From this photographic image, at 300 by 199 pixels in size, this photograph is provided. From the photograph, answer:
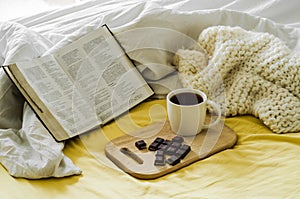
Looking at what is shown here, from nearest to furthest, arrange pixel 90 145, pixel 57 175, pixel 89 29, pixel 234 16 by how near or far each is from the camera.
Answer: pixel 57 175 → pixel 90 145 → pixel 89 29 → pixel 234 16

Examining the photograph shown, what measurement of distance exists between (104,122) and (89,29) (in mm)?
254

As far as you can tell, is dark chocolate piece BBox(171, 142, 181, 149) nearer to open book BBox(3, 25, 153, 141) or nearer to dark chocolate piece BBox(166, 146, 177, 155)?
dark chocolate piece BBox(166, 146, 177, 155)

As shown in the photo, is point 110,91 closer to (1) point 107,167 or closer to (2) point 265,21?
(1) point 107,167

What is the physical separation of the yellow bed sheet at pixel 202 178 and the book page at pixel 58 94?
0.16ft

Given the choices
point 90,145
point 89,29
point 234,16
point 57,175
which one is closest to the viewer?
point 57,175

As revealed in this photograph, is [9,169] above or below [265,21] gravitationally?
below

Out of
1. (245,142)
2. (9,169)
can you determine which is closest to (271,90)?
(245,142)

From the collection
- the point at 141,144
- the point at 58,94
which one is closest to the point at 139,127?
the point at 141,144

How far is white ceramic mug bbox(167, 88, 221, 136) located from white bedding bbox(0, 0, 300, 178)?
13 cm

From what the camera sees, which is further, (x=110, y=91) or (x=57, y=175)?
(x=110, y=91)

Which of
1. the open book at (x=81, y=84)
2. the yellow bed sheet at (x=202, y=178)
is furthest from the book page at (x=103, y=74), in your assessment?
the yellow bed sheet at (x=202, y=178)

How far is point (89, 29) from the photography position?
1.16 m

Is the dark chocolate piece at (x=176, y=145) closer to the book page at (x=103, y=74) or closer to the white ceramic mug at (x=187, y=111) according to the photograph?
the white ceramic mug at (x=187, y=111)

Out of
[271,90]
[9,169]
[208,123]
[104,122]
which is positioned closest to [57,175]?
[9,169]
